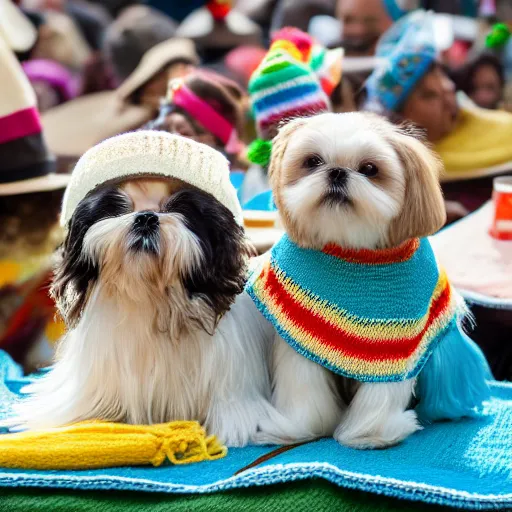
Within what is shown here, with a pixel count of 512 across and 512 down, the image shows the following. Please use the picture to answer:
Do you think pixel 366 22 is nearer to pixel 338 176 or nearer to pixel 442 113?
pixel 442 113

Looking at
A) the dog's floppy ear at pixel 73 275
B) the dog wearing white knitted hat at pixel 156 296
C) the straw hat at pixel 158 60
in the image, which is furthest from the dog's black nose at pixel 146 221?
the straw hat at pixel 158 60

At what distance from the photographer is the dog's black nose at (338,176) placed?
132cm

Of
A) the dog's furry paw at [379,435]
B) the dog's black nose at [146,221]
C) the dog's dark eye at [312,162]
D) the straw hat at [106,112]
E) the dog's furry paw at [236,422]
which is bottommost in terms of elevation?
the dog's furry paw at [379,435]

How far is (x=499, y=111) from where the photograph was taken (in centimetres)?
321

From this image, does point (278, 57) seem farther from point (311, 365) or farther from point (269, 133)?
point (311, 365)

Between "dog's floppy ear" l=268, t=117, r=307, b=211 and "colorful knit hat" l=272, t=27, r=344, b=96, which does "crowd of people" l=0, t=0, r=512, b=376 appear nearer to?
"colorful knit hat" l=272, t=27, r=344, b=96

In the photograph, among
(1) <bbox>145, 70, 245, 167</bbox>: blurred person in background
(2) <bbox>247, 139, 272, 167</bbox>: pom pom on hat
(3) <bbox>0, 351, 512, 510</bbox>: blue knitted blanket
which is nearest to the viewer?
(3) <bbox>0, 351, 512, 510</bbox>: blue knitted blanket

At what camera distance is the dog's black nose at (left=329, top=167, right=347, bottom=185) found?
1319mm

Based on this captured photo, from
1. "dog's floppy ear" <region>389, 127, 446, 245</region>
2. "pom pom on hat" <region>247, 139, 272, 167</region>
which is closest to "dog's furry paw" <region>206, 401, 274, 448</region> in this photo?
"dog's floppy ear" <region>389, 127, 446, 245</region>

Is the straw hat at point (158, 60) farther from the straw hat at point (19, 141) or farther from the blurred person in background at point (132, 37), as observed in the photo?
the straw hat at point (19, 141)

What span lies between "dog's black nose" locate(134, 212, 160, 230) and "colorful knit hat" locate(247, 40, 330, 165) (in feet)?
2.43

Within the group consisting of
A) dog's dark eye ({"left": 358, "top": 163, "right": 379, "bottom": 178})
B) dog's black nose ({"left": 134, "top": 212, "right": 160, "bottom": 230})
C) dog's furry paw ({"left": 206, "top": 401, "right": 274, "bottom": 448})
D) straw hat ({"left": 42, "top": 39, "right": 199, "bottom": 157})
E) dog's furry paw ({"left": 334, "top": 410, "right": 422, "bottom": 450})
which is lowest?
dog's furry paw ({"left": 334, "top": 410, "right": 422, "bottom": 450})

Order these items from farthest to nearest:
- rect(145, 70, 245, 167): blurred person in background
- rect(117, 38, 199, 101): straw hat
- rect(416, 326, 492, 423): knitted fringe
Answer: rect(117, 38, 199, 101): straw hat → rect(145, 70, 245, 167): blurred person in background → rect(416, 326, 492, 423): knitted fringe

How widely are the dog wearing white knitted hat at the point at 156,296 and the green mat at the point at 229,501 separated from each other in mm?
170
